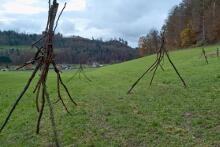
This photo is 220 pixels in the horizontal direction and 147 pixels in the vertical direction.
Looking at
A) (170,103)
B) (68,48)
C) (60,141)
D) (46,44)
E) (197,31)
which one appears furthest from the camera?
(197,31)

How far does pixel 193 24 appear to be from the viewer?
10038 cm

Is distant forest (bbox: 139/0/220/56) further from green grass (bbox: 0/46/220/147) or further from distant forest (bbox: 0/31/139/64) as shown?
green grass (bbox: 0/46/220/147)

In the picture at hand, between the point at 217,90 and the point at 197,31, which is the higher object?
the point at 197,31

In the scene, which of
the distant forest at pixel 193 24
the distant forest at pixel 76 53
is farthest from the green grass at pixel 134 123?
the distant forest at pixel 193 24

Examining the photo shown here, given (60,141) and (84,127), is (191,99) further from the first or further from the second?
(60,141)

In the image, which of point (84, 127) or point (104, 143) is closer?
point (104, 143)

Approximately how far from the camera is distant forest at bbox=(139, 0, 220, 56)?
90606 millimetres

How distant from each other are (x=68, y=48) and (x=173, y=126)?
136 feet

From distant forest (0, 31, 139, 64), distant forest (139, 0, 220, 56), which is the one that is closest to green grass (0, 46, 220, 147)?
distant forest (0, 31, 139, 64)

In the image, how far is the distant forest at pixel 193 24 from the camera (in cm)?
9061

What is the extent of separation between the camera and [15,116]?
748 inches

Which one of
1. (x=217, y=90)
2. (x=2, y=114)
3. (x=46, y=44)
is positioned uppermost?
(x=46, y=44)

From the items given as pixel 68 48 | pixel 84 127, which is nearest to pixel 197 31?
pixel 68 48

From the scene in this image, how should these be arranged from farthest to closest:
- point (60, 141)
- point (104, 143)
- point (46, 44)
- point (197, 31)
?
point (197, 31), point (60, 141), point (104, 143), point (46, 44)
